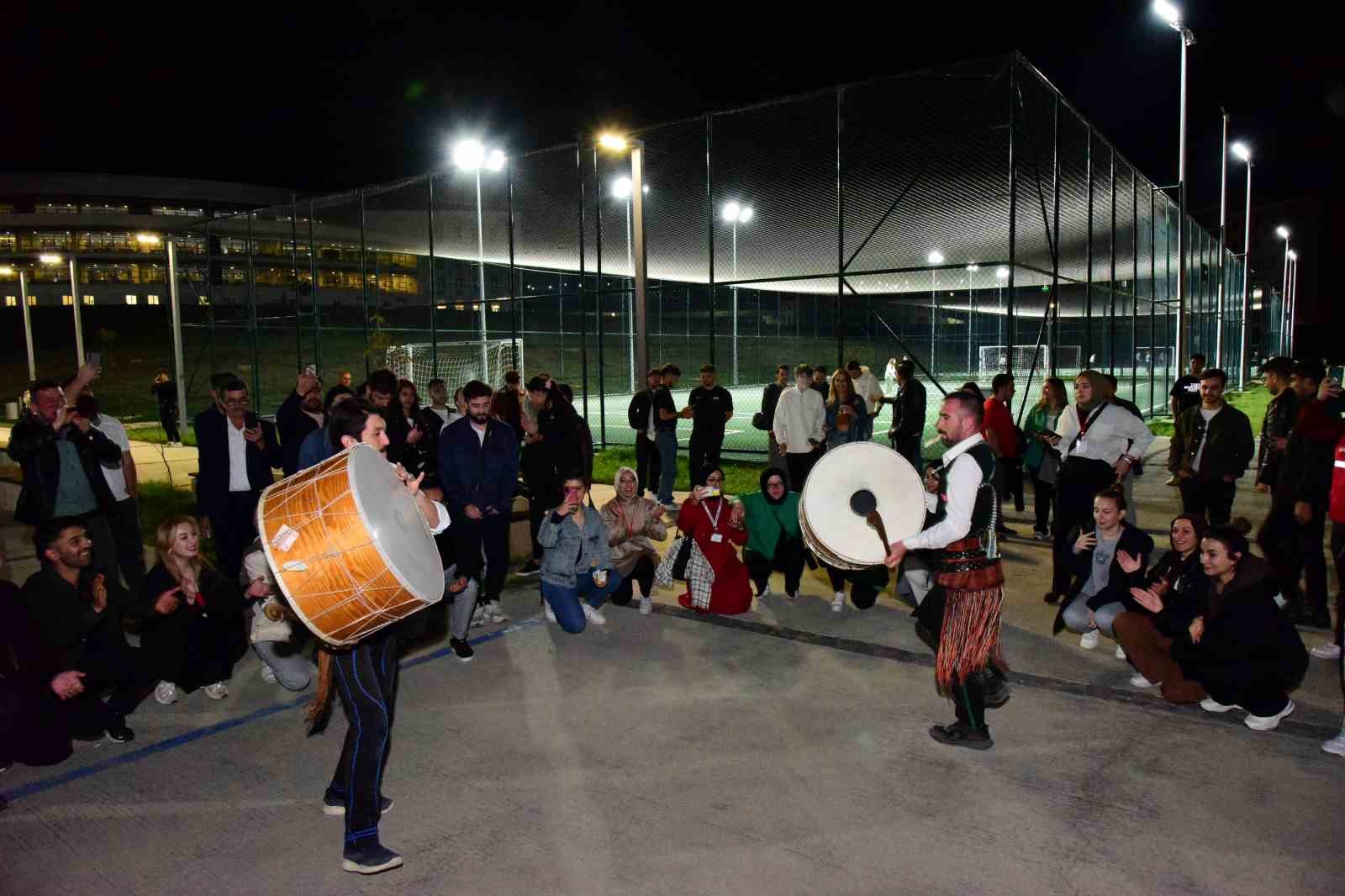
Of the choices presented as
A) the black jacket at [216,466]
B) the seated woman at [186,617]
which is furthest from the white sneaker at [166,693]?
the black jacket at [216,466]

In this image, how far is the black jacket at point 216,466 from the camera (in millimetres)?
6320

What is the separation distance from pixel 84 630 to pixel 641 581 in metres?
3.73

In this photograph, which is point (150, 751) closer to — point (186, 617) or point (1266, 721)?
point (186, 617)

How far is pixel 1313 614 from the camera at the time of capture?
20.2 ft

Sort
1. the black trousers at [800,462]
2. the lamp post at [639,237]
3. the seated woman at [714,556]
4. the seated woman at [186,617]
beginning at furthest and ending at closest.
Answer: the lamp post at [639,237]
the black trousers at [800,462]
the seated woman at [714,556]
the seated woman at [186,617]

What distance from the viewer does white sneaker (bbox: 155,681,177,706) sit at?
520 centimetres

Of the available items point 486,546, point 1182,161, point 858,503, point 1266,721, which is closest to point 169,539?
point 486,546

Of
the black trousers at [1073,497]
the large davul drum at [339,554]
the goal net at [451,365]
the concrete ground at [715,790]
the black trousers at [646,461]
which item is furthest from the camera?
the goal net at [451,365]

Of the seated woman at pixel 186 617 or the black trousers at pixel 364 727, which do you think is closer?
the black trousers at pixel 364 727

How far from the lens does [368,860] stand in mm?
3375

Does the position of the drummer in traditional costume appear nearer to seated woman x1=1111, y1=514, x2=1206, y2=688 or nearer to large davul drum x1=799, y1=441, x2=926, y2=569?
large davul drum x1=799, y1=441, x2=926, y2=569

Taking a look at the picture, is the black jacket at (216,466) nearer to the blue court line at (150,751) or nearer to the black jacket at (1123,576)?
the blue court line at (150,751)

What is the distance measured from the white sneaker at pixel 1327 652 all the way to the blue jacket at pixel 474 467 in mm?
5485

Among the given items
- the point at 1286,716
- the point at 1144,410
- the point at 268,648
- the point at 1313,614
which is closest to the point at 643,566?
the point at 268,648
